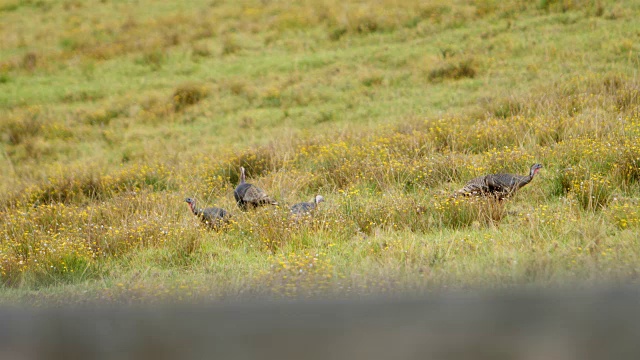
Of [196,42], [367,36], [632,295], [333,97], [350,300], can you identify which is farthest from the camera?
[196,42]

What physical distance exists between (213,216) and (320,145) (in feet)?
14.0

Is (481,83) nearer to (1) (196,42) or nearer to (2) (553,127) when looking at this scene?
(2) (553,127)

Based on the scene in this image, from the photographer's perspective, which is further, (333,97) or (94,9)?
(94,9)

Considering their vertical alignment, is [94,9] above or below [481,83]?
above

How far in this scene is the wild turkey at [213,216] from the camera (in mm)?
8602

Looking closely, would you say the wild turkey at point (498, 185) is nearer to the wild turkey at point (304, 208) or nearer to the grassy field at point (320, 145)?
the grassy field at point (320, 145)

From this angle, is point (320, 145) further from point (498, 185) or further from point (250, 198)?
point (498, 185)

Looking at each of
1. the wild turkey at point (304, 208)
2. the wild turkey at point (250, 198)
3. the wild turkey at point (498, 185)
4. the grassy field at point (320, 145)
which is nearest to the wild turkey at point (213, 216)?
the grassy field at point (320, 145)

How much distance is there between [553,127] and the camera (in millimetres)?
11203

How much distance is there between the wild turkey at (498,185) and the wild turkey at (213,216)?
120 inches

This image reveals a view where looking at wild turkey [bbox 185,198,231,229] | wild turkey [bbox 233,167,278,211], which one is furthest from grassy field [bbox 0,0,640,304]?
wild turkey [bbox 233,167,278,211]

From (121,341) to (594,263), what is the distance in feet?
13.3

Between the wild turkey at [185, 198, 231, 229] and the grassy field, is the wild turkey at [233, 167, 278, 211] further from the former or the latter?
the wild turkey at [185, 198, 231, 229]

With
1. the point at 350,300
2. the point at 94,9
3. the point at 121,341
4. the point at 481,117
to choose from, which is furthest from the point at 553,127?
the point at 94,9
